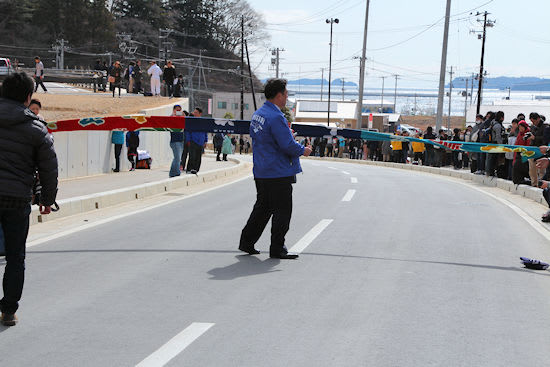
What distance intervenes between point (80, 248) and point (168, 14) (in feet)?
319

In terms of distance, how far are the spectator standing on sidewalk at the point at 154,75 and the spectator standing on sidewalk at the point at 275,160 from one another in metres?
29.8

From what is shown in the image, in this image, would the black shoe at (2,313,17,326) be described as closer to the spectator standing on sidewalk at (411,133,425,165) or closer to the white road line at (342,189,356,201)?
the white road line at (342,189,356,201)

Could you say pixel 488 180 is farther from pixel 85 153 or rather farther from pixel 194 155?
pixel 85 153

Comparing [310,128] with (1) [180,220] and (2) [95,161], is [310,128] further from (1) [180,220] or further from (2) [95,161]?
(2) [95,161]

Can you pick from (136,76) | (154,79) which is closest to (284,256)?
(154,79)

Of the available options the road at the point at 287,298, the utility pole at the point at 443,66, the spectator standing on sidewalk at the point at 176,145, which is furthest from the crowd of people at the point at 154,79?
the road at the point at 287,298

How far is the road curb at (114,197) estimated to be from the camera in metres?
11.7

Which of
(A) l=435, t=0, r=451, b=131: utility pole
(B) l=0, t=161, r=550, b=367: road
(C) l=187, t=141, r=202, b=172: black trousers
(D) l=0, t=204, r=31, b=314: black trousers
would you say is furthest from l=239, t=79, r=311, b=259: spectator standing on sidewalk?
(A) l=435, t=0, r=451, b=131: utility pole

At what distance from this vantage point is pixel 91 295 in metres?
6.18

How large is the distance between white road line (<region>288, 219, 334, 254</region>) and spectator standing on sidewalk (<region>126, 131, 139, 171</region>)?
12709 mm

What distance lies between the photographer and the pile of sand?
31.5 m

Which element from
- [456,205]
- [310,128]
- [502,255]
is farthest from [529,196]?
[502,255]

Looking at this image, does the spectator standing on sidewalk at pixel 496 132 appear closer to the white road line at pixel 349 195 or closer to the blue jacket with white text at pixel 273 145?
the white road line at pixel 349 195

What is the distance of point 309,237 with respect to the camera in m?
9.65
